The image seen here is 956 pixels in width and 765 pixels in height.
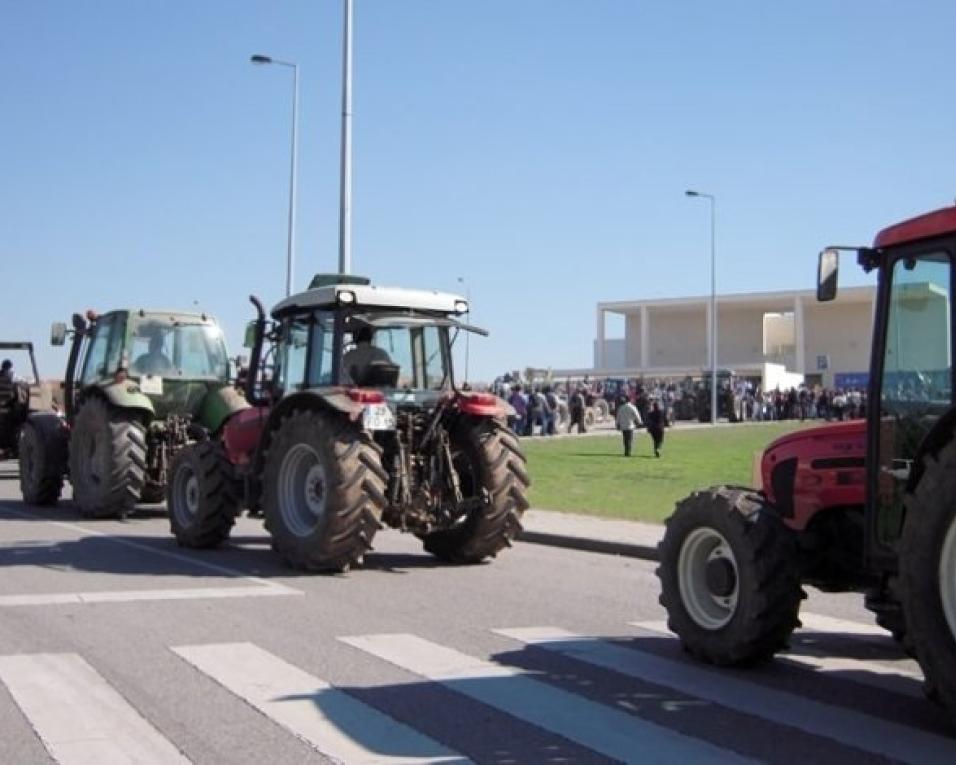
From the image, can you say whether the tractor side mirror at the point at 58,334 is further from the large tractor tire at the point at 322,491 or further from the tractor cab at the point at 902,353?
the tractor cab at the point at 902,353

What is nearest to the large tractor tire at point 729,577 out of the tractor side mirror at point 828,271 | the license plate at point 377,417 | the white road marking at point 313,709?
the tractor side mirror at point 828,271

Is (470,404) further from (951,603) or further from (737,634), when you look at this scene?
A: (951,603)

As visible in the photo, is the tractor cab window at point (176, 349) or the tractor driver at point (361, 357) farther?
the tractor cab window at point (176, 349)

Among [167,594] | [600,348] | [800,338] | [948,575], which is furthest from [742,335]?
[948,575]

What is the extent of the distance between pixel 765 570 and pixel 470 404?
5.01 m

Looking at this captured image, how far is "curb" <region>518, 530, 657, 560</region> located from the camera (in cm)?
1238

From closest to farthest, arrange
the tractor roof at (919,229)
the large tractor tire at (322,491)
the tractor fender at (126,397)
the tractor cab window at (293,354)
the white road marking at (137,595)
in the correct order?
the tractor roof at (919,229) < the white road marking at (137,595) < the large tractor tire at (322,491) < the tractor cab window at (293,354) < the tractor fender at (126,397)

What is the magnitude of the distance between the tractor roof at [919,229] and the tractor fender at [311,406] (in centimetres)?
536

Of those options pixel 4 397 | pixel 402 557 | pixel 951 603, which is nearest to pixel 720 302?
pixel 4 397

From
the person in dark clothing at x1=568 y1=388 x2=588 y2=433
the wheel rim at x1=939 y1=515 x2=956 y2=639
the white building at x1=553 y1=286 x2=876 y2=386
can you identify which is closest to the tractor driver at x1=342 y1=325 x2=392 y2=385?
the wheel rim at x1=939 y1=515 x2=956 y2=639

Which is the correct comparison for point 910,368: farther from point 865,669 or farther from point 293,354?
point 293,354

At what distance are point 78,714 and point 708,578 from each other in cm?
363

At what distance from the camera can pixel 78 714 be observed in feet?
18.9

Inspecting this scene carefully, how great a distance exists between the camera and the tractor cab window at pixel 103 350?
52.6ft
